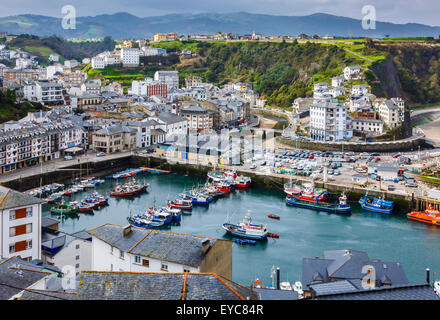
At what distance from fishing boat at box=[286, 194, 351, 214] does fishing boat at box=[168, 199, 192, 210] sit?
3.24 meters

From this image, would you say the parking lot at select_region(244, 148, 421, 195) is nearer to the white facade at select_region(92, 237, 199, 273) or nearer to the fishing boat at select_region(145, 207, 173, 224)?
the fishing boat at select_region(145, 207, 173, 224)

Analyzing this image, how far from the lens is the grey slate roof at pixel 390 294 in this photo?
3.30 meters

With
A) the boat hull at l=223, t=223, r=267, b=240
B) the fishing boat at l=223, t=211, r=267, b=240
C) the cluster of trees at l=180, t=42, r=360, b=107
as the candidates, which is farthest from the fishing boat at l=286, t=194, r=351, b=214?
the cluster of trees at l=180, t=42, r=360, b=107

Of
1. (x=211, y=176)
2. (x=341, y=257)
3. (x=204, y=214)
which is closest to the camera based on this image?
(x=341, y=257)

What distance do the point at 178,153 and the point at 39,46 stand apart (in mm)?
37352

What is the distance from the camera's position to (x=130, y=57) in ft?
141

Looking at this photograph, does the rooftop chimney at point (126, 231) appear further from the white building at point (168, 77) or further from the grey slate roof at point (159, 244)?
the white building at point (168, 77)

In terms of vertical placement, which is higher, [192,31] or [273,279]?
[192,31]

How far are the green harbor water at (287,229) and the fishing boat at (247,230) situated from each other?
0.79 ft

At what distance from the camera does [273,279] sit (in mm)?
9203

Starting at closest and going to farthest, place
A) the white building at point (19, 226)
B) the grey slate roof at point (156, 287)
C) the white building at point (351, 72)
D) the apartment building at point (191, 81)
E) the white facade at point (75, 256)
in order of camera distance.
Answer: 1. the grey slate roof at point (156, 287)
2. the white building at point (19, 226)
3. the white facade at point (75, 256)
4. the white building at point (351, 72)
5. the apartment building at point (191, 81)

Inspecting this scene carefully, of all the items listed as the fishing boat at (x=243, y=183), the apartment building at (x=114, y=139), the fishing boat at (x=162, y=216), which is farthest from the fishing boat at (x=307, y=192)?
the apartment building at (x=114, y=139)
